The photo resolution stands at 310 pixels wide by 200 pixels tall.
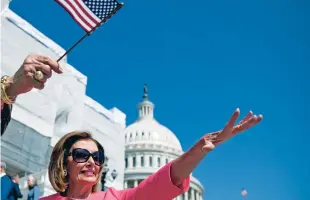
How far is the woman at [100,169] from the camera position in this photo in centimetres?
211

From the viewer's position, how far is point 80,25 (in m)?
4.40

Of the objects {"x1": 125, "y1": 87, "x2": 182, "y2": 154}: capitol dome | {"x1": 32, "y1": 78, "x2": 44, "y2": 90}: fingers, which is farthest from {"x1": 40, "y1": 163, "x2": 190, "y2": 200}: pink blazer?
{"x1": 125, "y1": 87, "x2": 182, "y2": 154}: capitol dome

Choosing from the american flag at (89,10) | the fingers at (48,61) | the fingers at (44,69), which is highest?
the american flag at (89,10)

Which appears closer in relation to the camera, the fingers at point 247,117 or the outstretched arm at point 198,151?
the outstretched arm at point 198,151

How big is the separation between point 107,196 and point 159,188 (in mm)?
338

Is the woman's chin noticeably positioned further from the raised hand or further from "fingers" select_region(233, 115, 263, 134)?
"fingers" select_region(233, 115, 263, 134)

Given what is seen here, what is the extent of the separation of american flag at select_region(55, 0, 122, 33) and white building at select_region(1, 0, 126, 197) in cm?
1391

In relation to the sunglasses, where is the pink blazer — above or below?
below

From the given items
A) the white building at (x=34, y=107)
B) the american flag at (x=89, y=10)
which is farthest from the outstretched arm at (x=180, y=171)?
the white building at (x=34, y=107)

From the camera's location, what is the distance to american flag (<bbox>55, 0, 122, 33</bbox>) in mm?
4195

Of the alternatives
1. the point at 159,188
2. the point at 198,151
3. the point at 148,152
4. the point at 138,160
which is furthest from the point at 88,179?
the point at 148,152

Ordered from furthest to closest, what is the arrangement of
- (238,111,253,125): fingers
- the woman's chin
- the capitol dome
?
the capitol dome < the woman's chin < (238,111,253,125): fingers

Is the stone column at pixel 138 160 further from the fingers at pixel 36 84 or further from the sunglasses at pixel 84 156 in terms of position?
the fingers at pixel 36 84

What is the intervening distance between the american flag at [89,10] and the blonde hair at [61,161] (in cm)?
185
